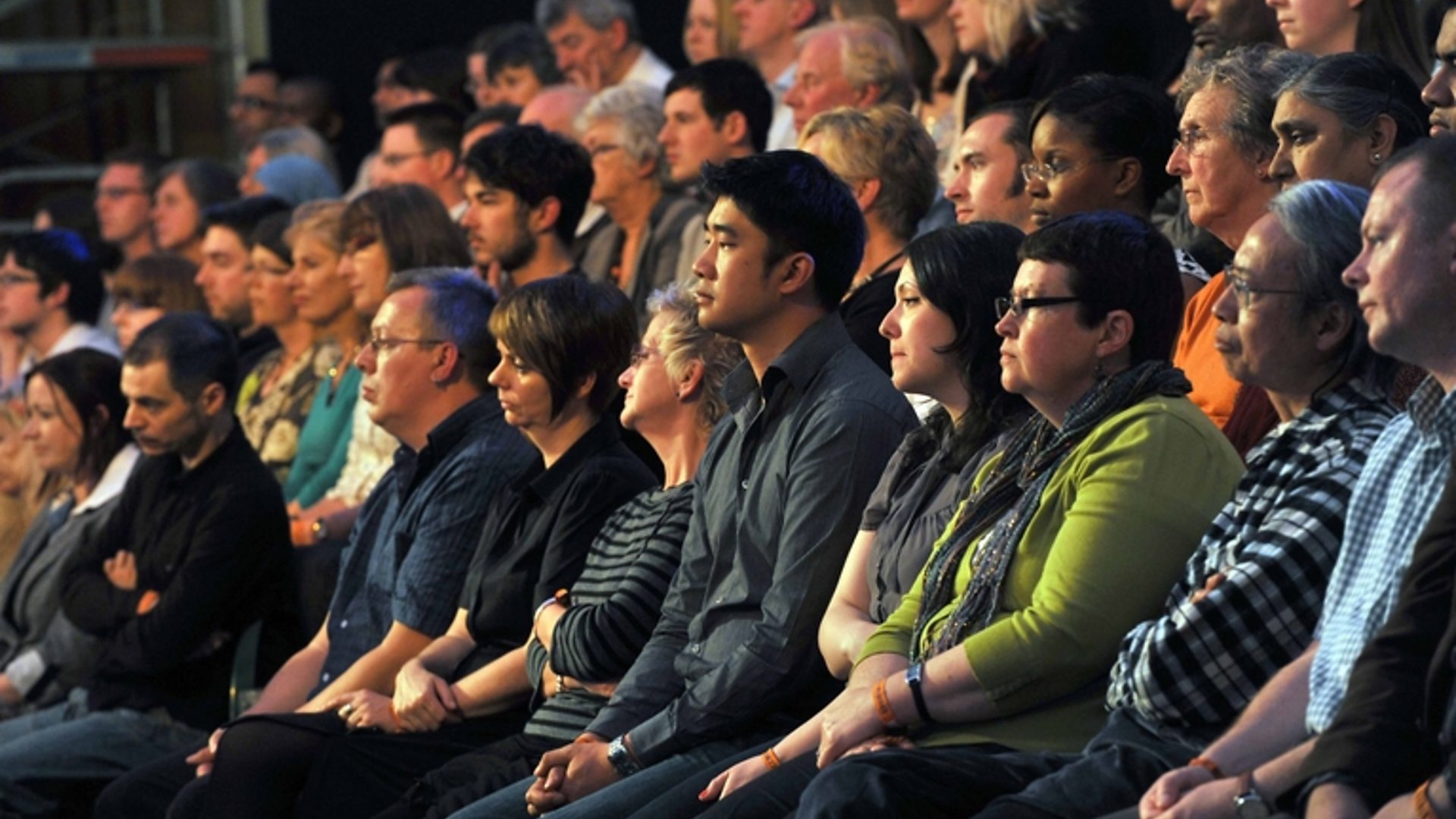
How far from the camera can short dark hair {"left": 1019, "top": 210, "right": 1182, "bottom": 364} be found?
10.4 feet

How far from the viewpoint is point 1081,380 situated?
3.18 metres

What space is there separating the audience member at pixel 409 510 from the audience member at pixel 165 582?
0.81ft

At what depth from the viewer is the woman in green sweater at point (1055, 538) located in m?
3.01

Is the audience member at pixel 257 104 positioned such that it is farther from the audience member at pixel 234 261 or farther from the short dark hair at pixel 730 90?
the short dark hair at pixel 730 90

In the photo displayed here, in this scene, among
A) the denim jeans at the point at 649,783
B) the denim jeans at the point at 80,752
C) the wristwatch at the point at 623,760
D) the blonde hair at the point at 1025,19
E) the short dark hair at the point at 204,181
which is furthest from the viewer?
the short dark hair at the point at 204,181

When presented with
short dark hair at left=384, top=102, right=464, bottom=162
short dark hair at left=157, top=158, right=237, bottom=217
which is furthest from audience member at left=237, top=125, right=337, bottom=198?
short dark hair at left=384, top=102, right=464, bottom=162

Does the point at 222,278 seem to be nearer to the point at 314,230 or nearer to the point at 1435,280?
the point at 314,230

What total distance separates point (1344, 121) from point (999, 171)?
1.03 metres

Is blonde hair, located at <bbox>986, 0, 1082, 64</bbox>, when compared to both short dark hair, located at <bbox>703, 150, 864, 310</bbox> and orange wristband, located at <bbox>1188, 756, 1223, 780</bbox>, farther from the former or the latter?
orange wristband, located at <bbox>1188, 756, 1223, 780</bbox>

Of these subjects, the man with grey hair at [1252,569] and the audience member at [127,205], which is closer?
the man with grey hair at [1252,569]

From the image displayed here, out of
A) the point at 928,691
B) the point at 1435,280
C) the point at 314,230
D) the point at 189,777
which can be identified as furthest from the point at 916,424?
the point at 314,230

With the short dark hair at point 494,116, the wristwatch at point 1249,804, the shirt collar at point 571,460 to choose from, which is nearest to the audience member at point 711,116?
the short dark hair at point 494,116

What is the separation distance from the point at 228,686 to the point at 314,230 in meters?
1.44

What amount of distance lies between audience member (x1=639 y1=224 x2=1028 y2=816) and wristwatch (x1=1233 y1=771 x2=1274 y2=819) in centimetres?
87
